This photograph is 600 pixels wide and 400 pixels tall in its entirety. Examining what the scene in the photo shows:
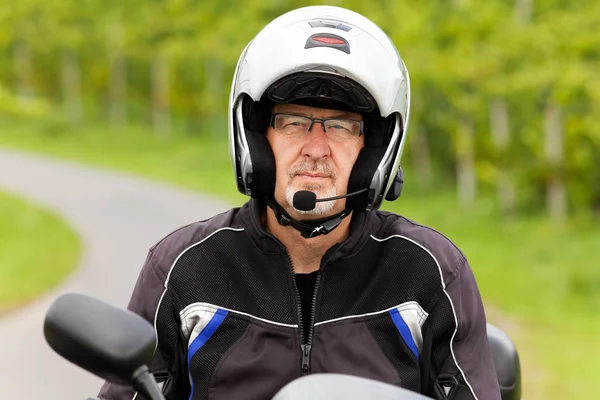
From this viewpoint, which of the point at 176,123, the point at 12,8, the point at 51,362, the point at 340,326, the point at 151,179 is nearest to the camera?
the point at 340,326

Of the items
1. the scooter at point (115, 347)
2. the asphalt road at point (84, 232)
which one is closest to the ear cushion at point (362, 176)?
the scooter at point (115, 347)

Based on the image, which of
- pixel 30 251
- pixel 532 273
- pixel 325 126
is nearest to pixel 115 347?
pixel 325 126

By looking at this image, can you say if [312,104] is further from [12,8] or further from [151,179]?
[12,8]

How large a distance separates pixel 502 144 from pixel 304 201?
530 inches

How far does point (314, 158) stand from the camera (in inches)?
95.3

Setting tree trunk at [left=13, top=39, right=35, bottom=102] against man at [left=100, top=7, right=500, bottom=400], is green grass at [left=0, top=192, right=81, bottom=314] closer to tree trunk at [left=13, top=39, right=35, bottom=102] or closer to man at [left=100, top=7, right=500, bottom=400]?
man at [left=100, top=7, right=500, bottom=400]

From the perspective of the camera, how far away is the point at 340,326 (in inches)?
91.4

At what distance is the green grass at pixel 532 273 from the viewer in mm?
7605

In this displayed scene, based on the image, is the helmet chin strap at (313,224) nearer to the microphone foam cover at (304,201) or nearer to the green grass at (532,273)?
the microphone foam cover at (304,201)

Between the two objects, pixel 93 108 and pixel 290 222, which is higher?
pixel 290 222

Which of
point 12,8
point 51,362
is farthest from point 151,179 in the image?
point 51,362

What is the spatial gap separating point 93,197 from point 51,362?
414 inches

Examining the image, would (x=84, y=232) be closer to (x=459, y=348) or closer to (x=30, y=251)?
(x=30, y=251)

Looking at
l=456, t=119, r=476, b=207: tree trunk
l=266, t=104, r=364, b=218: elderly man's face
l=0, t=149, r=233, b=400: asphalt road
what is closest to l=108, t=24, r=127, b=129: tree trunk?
l=0, t=149, r=233, b=400: asphalt road
